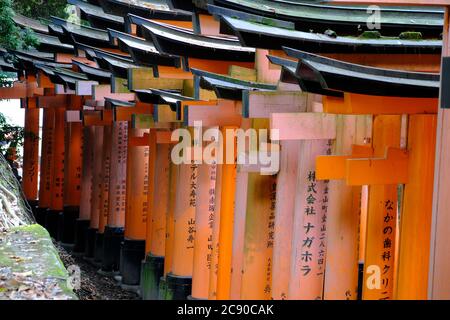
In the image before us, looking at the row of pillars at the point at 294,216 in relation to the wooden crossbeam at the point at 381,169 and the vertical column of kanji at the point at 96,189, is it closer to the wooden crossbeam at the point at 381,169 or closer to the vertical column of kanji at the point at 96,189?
the wooden crossbeam at the point at 381,169

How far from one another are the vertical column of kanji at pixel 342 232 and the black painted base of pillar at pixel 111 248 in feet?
40.6

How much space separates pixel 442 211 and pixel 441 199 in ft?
0.27

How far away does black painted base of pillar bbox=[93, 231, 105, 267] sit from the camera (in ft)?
75.0

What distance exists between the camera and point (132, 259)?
794 inches

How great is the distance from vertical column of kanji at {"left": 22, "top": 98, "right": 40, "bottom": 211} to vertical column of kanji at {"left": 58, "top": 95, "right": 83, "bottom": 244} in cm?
205

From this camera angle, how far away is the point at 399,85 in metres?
7.85

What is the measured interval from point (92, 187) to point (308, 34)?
14703mm

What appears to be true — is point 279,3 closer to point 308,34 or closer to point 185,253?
point 308,34

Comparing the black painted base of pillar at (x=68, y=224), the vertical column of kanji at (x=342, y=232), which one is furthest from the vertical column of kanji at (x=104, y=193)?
the vertical column of kanji at (x=342, y=232)

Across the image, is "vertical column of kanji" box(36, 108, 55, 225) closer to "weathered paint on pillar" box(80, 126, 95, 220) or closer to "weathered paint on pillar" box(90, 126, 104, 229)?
"weathered paint on pillar" box(80, 126, 95, 220)

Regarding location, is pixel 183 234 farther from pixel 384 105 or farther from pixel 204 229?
pixel 384 105

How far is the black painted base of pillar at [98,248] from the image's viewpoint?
22.9 metres

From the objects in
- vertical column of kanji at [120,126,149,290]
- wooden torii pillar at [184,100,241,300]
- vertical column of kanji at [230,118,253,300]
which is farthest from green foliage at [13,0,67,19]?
vertical column of kanji at [230,118,253,300]
